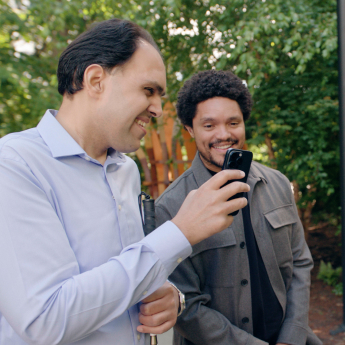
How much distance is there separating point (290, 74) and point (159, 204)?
325cm

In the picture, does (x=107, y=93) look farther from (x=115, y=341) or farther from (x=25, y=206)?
(x=115, y=341)

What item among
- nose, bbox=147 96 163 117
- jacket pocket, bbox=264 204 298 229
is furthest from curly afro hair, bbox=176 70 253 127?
nose, bbox=147 96 163 117

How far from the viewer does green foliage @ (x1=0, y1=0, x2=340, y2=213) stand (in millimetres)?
3678

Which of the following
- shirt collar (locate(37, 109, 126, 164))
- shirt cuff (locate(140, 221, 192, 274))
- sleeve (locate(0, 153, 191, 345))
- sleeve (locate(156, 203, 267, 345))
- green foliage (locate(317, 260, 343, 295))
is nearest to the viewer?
sleeve (locate(0, 153, 191, 345))

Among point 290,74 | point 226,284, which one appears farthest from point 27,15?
point 226,284

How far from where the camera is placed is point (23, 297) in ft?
2.68

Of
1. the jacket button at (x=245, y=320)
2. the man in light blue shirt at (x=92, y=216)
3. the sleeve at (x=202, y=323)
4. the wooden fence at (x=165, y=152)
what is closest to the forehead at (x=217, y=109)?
the man in light blue shirt at (x=92, y=216)

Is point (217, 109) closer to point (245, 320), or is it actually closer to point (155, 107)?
point (155, 107)

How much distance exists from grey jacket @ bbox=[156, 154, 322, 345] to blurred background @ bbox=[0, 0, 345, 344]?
2.19m

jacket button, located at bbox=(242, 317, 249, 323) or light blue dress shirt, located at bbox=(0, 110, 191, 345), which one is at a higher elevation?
light blue dress shirt, located at bbox=(0, 110, 191, 345)

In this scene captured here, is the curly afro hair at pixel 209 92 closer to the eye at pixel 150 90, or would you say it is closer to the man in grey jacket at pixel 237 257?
the man in grey jacket at pixel 237 257

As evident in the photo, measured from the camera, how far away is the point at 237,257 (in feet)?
5.49

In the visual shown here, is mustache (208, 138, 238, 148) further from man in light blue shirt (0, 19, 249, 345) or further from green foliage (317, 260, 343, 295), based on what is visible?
green foliage (317, 260, 343, 295)

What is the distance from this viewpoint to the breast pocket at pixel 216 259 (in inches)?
65.5
